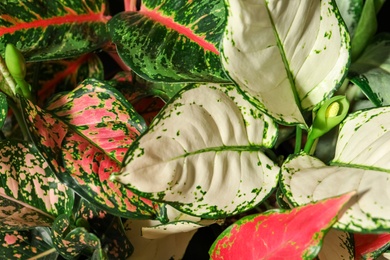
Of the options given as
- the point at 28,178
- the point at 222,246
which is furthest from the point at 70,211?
the point at 222,246

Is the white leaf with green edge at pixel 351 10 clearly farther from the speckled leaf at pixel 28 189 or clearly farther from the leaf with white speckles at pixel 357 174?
the speckled leaf at pixel 28 189

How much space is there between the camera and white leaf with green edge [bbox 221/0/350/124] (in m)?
0.52

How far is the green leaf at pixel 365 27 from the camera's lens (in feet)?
2.41

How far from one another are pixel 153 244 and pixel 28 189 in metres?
0.18

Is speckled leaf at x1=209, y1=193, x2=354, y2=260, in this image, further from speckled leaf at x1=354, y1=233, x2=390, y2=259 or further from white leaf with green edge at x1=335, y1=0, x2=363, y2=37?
white leaf with green edge at x1=335, y1=0, x2=363, y2=37

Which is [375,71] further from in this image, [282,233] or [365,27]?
[282,233]

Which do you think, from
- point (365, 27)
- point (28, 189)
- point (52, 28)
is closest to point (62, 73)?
point (52, 28)

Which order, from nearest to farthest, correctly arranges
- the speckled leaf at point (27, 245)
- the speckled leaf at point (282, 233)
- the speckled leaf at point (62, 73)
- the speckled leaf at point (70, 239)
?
the speckled leaf at point (282, 233)
the speckled leaf at point (70, 239)
the speckled leaf at point (27, 245)
the speckled leaf at point (62, 73)

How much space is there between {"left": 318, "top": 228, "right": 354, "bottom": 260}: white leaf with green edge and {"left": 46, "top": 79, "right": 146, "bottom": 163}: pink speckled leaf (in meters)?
0.26

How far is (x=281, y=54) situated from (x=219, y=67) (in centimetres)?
9

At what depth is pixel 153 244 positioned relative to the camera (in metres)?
0.70

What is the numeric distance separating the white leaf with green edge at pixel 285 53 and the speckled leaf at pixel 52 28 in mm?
277

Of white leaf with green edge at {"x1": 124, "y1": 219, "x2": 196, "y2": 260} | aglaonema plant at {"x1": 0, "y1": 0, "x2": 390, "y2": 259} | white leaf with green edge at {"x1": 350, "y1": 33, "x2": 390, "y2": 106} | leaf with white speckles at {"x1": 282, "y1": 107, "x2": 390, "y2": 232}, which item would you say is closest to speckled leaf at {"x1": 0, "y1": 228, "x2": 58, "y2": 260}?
aglaonema plant at {"x1": 0, "y1": 0, "x2": 390, "y2": 259}

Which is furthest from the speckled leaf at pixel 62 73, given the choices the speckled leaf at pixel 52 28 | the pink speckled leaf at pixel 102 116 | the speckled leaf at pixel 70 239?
the speckled leaf at pixel 70 239
